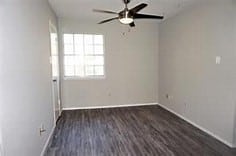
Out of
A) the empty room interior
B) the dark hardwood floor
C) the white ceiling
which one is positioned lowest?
the dark hardwood floor

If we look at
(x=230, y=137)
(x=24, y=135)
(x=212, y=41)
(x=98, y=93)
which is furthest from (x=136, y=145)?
(x=98, y=93)

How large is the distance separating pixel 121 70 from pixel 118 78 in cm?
26

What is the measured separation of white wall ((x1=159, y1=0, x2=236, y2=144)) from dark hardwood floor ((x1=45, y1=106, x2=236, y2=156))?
1.21 ft

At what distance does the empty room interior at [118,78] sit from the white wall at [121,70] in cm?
3

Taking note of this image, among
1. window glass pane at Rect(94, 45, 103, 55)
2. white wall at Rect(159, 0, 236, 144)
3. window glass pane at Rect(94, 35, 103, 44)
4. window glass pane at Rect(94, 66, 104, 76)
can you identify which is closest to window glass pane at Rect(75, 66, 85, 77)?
→ window glass pane at Rect(94, 66, 104, 76)

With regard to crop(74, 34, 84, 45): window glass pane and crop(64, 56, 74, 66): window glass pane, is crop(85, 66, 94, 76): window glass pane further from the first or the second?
crop(74, 34, 84, 45): window glass pane

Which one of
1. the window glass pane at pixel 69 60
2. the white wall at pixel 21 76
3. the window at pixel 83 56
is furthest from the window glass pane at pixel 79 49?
the white wall at pixel 21 76

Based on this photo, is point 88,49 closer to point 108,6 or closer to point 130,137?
point 108,6

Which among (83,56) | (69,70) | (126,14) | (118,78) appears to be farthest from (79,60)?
(126,14)

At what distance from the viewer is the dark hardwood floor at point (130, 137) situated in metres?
3.02

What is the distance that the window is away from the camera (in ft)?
18.1

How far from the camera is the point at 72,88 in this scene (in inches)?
218

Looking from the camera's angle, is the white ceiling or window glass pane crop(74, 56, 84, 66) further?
window glass pane crop(74, 56, 84, 66)

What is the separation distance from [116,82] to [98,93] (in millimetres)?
640
